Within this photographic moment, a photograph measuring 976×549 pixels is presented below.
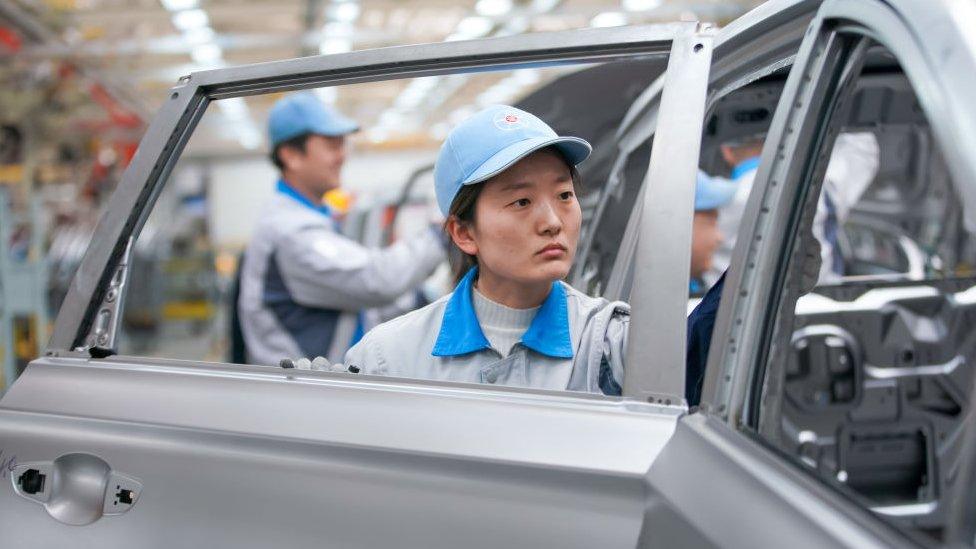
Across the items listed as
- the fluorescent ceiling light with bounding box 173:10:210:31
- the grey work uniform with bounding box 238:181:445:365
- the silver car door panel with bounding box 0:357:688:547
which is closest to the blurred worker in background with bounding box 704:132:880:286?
the grey work uniform with bounding box 238:181:445:365

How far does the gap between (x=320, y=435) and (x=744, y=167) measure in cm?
195

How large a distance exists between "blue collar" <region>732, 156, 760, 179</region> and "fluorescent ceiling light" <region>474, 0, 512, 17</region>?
29.7 feet

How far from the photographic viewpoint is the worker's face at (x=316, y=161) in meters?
3.51

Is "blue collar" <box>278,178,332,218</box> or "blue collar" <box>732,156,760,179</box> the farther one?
"blue collar" <box>278,178,332,218</box>

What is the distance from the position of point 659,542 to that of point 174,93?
133 cm

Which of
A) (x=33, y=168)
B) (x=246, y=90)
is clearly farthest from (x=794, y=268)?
(x=33, y=168)

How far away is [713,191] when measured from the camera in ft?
9.60

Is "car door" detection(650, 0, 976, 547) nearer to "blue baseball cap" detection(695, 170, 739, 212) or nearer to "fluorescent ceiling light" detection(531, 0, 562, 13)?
"blue baseball cap" detection(695, 170, 739, 212)

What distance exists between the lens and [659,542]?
119 centimetres

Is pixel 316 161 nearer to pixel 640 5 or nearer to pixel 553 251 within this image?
pixel 553 251

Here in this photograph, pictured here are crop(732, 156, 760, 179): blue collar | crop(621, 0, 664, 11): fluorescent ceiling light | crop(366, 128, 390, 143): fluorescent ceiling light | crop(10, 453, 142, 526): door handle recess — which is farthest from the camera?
crop(366, 128, 390, 143): fluorescent ceiling light

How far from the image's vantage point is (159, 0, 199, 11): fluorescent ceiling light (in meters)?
11.0

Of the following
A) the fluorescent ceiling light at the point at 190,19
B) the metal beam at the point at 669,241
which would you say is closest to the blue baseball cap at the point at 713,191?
the metal beam at the point at 669,241

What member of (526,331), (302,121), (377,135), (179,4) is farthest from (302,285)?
(377,135)
